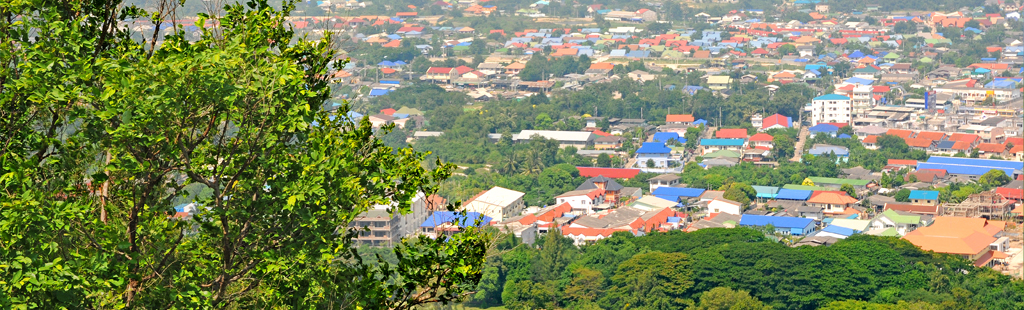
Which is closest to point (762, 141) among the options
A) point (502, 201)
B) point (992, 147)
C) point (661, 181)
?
point (661, 181)

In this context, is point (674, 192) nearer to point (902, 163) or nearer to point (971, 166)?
point (902, 163)

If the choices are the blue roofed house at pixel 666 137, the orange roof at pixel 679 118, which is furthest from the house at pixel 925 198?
the orange roof at pixel 679 118

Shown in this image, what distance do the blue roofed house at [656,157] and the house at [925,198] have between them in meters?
3.88

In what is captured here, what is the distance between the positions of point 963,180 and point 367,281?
1508 centimetres

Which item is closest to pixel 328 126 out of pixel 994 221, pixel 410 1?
pixel 994 221

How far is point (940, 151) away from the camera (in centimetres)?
1812

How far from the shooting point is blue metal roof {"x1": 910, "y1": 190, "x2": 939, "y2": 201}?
48.1 ft

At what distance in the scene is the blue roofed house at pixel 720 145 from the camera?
731 inches

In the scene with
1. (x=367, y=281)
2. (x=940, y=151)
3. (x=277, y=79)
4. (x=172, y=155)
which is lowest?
(x=940, y=151)

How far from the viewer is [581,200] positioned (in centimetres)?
1480

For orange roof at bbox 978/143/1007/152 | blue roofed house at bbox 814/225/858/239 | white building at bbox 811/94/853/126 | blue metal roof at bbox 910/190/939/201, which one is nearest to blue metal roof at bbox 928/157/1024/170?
orange roof at bbox 978/143/1007/152

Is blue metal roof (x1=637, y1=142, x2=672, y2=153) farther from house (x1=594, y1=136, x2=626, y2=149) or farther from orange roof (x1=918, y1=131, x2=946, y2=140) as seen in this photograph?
orange roof (x1=918, y1=131, x2=946, y2=140)

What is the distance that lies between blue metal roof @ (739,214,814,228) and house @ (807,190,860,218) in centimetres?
105

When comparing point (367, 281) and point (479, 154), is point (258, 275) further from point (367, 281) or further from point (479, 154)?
point (479, 154)
